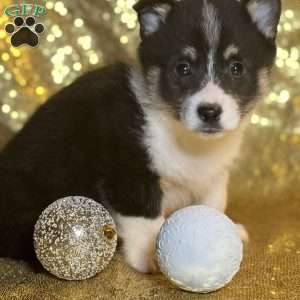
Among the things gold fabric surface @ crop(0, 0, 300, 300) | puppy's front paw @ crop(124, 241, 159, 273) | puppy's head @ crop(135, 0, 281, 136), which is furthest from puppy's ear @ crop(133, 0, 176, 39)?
gold fabric surface @ crop(0, 0, 300, 300)

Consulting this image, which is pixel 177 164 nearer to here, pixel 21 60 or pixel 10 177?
pixel 10 177

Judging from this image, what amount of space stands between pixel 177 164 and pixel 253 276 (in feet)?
1.54

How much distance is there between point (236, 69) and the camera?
89.7 inches

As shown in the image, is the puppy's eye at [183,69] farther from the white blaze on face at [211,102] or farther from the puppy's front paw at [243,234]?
the puppy's front paw at [243,234]

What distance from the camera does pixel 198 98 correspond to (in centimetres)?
214

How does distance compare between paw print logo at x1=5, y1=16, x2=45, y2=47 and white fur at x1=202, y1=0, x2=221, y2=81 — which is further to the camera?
paw print logo at x1=5, y1=16, x2=45, y2=47

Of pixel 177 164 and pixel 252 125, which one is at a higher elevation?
pixel 177 164

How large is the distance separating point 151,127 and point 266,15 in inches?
22.0

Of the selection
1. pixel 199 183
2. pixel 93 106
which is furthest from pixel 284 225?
pixel 93 106

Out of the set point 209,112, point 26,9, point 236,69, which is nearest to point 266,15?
point 236,69

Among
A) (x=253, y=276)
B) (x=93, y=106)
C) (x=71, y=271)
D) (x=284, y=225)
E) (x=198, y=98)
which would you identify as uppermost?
(x=198, y=98)

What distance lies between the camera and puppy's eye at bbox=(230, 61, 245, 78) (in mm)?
2258

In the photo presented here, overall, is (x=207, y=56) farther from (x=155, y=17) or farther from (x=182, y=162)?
(x=182, y=162)

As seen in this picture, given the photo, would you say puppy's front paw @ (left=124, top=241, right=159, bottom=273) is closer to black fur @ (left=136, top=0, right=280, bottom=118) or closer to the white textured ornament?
the white textured ornament
